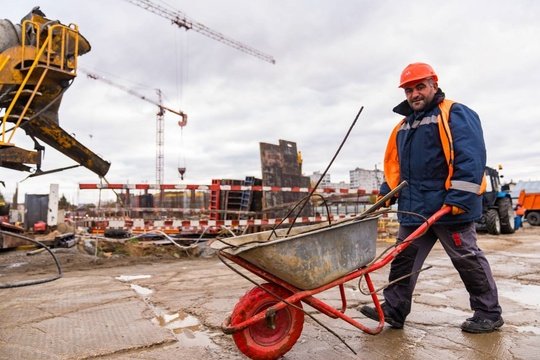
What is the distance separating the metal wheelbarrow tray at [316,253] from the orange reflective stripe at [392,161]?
85cm

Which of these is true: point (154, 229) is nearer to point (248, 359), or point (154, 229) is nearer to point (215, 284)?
point (215, 284)

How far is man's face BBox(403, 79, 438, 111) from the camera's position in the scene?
3176 mm

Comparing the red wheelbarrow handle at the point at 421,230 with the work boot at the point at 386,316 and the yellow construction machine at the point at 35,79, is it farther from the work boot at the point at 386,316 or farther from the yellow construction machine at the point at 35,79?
the yellow construction machine at the point at 35,79

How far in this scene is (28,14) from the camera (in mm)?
5883

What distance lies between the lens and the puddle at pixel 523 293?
158 inches

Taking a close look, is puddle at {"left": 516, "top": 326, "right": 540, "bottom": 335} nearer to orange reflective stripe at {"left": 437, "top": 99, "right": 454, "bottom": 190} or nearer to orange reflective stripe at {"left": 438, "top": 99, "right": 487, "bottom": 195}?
orange reflective stripe at {"left": 438, "top": 99, "right": 487, "bottom": 195}

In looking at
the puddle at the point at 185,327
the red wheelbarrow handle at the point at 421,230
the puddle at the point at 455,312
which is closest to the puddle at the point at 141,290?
the puddle at the point at 185,327

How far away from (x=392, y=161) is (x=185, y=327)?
211 centimetres

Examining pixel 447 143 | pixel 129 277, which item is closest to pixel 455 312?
pixel 447 143

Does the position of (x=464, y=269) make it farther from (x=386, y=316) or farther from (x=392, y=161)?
(x=392, y=161)

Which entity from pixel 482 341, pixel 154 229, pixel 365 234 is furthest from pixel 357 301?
pixel 154 229

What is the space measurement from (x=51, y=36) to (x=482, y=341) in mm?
6055

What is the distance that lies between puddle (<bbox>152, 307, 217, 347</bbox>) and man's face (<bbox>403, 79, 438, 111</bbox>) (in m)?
2.27

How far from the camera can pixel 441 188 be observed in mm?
3090
